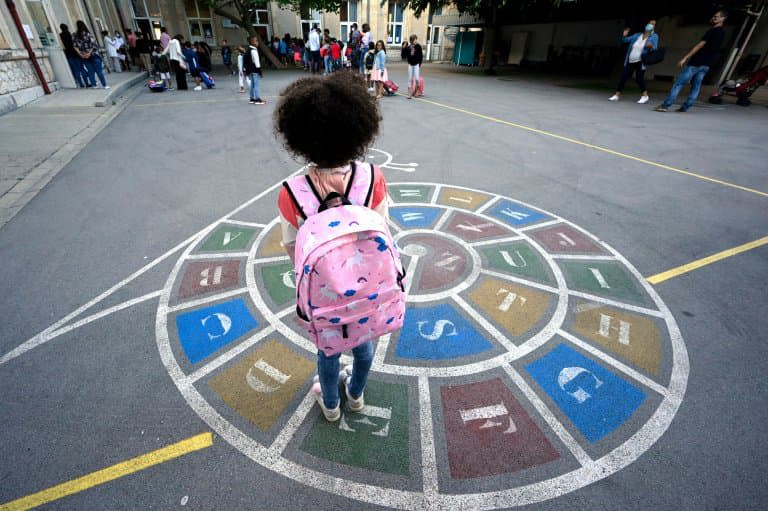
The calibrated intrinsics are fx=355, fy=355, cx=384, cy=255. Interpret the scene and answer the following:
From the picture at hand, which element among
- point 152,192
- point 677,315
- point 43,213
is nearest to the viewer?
point 677,315

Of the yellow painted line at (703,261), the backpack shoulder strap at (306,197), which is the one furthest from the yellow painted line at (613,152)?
the backpack shoulder strap at (306,197)

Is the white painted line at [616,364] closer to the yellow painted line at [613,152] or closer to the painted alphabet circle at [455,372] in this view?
the painted alphabet circle at [455,372]

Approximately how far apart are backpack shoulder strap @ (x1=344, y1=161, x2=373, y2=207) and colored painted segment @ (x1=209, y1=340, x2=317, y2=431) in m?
1.65

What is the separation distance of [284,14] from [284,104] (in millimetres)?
37869

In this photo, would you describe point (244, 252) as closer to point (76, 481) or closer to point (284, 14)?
point (76, 481)

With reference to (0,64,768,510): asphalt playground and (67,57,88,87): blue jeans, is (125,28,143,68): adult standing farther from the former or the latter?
(0,64,768,510): asphalt playground

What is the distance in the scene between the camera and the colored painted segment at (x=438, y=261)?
378 centimetres

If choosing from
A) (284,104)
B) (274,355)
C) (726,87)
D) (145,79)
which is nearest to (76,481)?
(274,355)

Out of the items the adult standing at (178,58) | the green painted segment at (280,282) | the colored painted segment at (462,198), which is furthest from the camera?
the adult standing at (178,58)

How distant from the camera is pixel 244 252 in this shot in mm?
4273

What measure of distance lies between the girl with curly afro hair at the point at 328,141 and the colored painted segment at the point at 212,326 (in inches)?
65.3

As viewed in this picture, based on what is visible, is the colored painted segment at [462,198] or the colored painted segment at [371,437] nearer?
the colored painted segment at [371,437]

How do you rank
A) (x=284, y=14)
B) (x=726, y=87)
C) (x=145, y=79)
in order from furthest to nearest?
(x=284, y=14) → (x=145, y=79) → (x=726, y=87)

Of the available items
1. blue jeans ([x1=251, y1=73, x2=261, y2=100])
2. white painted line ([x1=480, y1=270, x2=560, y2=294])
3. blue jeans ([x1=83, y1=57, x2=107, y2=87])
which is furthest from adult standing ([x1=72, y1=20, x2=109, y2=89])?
white painted line ([x1=480, y1=270, x2=560, y2=294])
